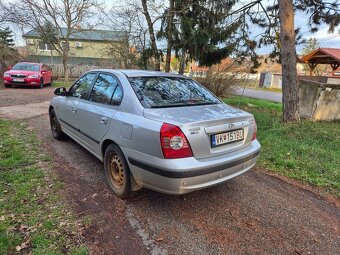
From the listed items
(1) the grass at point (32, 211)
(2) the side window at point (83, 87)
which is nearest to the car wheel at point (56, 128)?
(1) the grass at point (32, 211)

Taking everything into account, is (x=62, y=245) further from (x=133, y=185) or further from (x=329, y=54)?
(x=329, y=54)

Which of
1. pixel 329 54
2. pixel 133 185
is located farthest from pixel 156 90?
pixel 329 54

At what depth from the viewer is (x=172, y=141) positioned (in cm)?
247

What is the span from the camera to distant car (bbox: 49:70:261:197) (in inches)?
98.7

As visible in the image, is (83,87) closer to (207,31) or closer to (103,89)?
(103,89)

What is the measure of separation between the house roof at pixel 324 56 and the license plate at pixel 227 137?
68.5ft

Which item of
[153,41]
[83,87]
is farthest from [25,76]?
[83,87]

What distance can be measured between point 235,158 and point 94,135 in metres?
1.97

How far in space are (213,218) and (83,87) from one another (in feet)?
9.66

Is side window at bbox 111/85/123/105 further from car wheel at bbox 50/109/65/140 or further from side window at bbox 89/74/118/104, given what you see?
car wheel at bbox 50/109/65/140

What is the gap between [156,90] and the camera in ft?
10.9

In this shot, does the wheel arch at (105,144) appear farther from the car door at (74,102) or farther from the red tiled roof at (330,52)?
the red tiled roof at (330,52)

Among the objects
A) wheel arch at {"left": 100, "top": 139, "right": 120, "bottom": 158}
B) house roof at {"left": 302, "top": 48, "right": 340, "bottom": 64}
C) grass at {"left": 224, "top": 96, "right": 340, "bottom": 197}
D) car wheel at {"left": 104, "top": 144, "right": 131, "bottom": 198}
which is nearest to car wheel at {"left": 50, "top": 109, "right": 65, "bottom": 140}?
wheel arch at {"left": 100, "top": 139, "right": 120, "bottom": 158}

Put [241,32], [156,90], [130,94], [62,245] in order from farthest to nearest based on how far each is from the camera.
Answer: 1. [241,32]
2. [156,90]
3. [130,94]
4. [62,245]
